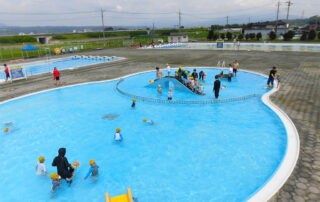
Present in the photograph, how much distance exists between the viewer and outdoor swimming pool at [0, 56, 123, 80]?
92.6ft

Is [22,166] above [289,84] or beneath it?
beneath

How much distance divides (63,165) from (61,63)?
100 feet

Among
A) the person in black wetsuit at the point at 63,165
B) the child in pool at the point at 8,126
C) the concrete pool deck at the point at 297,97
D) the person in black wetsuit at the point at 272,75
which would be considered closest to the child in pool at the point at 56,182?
the person in black wetsuit at the point at 63,165

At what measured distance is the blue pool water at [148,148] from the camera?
287 inches

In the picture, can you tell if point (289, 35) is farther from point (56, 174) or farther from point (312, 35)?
point (56, 174)

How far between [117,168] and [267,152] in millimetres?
6208

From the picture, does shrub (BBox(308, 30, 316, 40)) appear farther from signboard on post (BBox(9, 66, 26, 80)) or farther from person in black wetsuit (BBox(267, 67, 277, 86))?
signboard on post (BBox(9, 66, 26, 80))

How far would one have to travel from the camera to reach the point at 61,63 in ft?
111

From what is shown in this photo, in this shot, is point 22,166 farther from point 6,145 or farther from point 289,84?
point 289,84

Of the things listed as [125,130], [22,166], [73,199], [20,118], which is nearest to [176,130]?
[125,130]

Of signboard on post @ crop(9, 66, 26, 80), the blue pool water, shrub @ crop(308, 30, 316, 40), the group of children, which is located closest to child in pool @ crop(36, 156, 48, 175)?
the group of children

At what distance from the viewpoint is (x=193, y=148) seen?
9.59 metres

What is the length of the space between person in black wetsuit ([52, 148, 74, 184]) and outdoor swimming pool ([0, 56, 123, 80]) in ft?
75.1

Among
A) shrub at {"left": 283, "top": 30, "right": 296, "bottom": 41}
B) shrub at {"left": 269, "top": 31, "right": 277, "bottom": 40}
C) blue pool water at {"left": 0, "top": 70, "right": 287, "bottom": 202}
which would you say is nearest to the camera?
blue pool water at {"left": 0, "top": 70, "right": 287, "bottom": 202}
